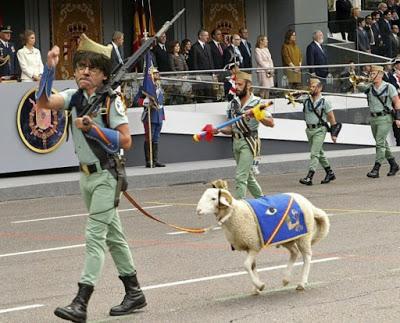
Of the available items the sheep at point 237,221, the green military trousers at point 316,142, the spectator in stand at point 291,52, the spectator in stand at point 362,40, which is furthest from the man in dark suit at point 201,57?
the sheep at point 237,221

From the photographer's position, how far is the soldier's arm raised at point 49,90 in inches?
320

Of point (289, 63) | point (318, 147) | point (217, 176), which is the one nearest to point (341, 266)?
point (318, 147)

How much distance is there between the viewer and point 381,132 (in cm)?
2016

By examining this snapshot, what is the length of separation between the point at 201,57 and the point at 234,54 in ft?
3.60

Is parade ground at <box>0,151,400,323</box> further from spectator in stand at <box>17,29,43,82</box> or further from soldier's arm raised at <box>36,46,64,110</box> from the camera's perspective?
spectator in stand at <box>17,29,43,82</box>

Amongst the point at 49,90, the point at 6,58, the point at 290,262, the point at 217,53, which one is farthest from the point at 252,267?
the point at 217,53

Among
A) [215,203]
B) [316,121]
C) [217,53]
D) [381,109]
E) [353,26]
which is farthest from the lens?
[353,26]

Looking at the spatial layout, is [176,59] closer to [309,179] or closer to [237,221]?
[309,179]

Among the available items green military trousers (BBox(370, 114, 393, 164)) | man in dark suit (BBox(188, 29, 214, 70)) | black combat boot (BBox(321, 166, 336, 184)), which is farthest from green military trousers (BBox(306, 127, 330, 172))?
man in dark suit (BBox(188, 29, 214, 70))

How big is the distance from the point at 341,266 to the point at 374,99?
9.88 m

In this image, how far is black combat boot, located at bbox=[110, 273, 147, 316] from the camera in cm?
864

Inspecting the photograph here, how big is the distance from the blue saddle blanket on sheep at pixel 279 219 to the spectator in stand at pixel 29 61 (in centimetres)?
1206

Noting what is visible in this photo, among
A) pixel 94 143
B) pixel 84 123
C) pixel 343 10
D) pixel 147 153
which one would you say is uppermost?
pixel 343 10

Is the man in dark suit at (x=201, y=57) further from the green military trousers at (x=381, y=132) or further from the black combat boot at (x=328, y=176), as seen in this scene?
the black combat boot at (x=328, y=176)
